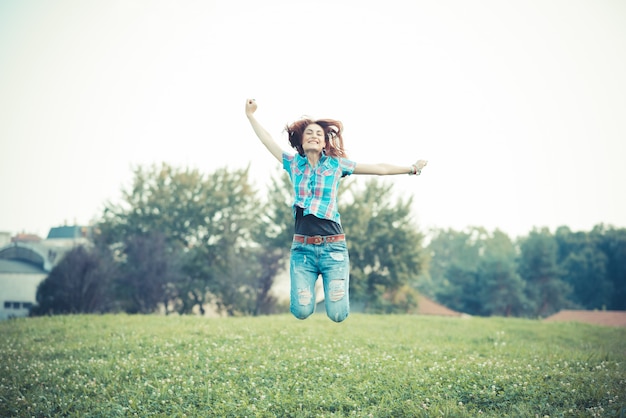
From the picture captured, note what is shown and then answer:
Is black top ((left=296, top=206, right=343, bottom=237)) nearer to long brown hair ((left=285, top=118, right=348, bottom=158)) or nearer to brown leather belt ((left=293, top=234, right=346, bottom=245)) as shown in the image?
brown leather belt ((left=293, top=234, right=346, bottom=245))

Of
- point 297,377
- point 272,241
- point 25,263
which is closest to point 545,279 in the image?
point 272,241

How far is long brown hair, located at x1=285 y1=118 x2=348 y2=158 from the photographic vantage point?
20.7ft

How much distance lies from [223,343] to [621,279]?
216ft

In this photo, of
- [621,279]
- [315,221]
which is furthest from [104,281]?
[621,279]

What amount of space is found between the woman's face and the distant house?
36561 mm

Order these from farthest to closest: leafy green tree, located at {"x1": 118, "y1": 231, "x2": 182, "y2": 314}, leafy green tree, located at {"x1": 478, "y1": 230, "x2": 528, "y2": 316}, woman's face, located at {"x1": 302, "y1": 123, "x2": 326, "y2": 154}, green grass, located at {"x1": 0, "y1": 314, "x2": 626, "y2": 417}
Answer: leafy green tree, located at {"x1": 478, "y1": 230, "x2": 528, "y2": 316}, leafy green tree, located at {"x1": 118, "y1": 231, "x2": 182, "y2": 314}, green grass, located at {"x1": 0, "y1": 314, "x2": 626, "y2": 417}, woman's face, located at {"x1": 302, "y1": 123, "x2": 326, "y2": 154}

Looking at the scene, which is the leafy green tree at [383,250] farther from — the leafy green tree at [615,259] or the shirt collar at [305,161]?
the leafy green tree at [615,259]

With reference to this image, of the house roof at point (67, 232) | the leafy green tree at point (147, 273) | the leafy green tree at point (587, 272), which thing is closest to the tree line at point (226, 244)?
the leafy green tree at point (147, 273)

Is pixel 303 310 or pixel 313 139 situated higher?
pixel 313 139

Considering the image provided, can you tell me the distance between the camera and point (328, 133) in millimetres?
6344

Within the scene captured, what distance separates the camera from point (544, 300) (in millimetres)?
62875

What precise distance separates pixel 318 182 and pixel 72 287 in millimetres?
24244

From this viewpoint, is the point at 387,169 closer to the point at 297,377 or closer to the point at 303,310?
the point at 303,310

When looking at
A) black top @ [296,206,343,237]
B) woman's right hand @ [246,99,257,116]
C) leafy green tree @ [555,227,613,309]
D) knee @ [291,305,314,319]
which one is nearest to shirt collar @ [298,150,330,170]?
black top @ [296,206,343,237]
